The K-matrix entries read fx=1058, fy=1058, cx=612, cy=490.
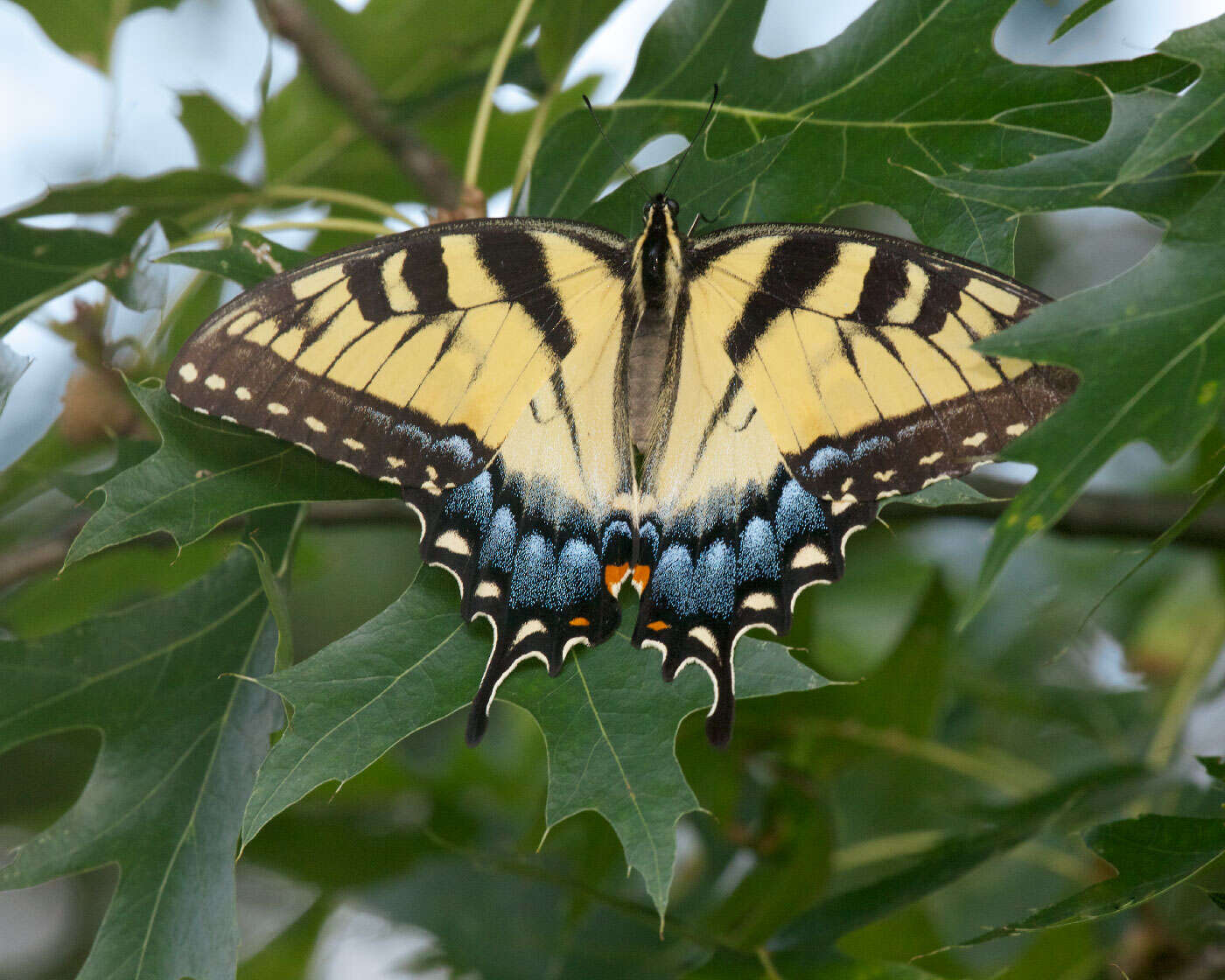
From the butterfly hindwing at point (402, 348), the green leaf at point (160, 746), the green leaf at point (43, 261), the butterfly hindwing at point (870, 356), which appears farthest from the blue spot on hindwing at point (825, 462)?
the green leaf at point (43, 261)

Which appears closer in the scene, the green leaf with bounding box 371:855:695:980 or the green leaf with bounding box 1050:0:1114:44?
the green leaf with bounding box 1050:0:1114:44

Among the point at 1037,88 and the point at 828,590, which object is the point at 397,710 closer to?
the point at 1037,88

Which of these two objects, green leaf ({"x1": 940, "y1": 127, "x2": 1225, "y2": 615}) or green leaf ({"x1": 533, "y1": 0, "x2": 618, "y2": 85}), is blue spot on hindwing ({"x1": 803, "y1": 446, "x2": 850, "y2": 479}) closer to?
green leaf ({"x1": 940, "y1": 127, "x2": 1225, "y2": 615})

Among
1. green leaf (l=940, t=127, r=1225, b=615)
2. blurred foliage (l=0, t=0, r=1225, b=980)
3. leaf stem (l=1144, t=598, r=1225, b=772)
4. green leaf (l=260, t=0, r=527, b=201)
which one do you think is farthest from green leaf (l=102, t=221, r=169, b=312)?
leaf stem (l=1144, t=598, r=1225, b=772)

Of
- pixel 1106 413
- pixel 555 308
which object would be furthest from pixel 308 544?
pixel 1106 413

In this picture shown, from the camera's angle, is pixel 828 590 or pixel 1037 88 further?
pixel 828 590

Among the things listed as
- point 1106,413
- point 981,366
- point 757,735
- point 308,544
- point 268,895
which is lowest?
point 268,895

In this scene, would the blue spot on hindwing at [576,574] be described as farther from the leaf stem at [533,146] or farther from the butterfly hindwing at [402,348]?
the leaf stem at [533,146]
